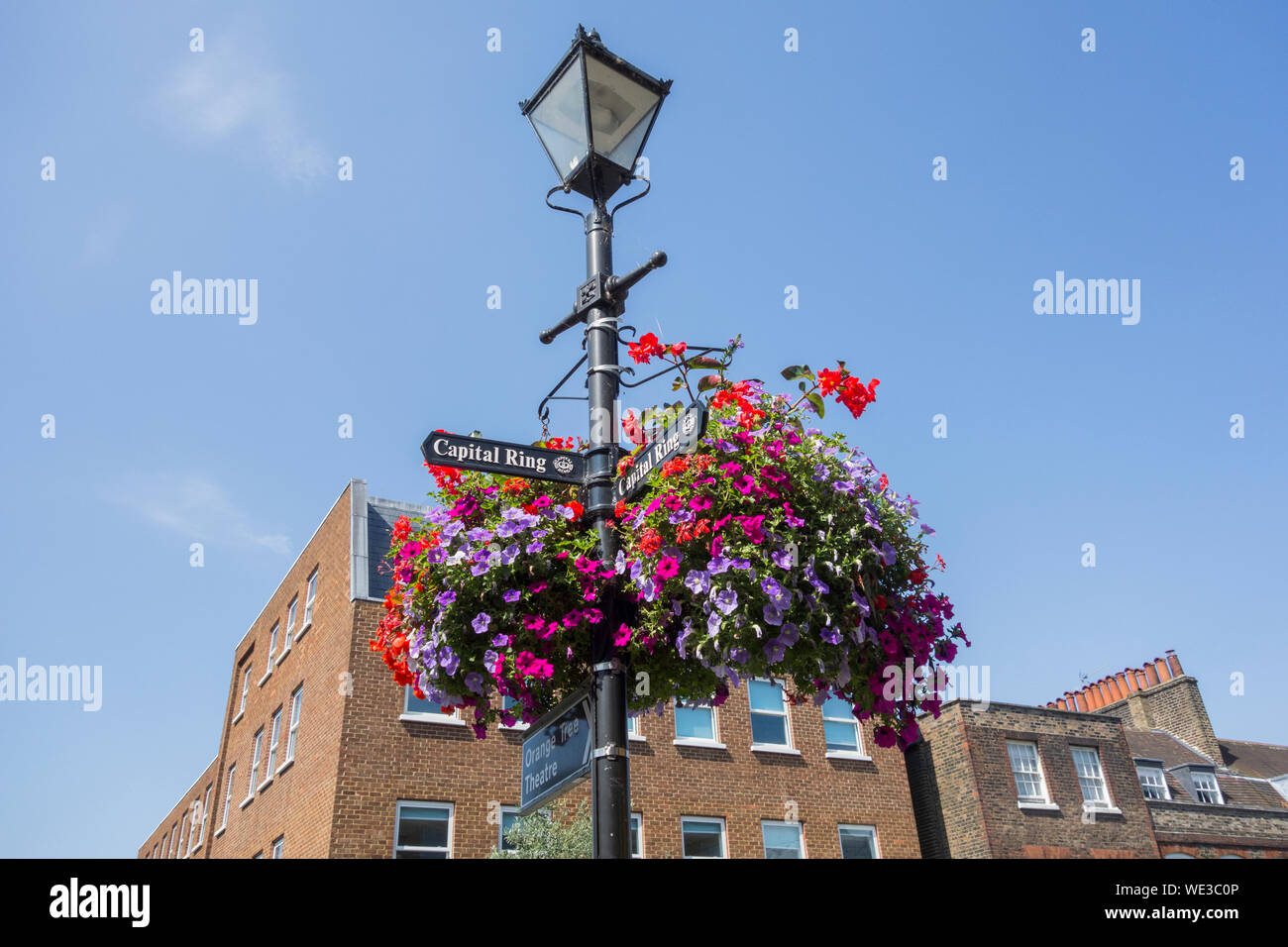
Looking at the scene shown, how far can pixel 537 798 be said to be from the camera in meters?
4.52

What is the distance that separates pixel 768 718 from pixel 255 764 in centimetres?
1237

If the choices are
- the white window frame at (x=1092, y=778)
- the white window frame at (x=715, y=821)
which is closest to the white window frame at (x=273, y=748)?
the white window frame at (x=715, y=821)

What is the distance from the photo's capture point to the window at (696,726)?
2094cm

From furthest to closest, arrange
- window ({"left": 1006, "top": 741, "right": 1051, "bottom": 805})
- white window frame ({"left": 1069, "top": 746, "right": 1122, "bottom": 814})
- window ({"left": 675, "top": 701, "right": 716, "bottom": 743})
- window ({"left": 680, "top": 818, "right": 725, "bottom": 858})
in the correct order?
white window frame ({"left": 1069, "top": 746, "right": 1122, "bottom": 814}) → window ({"left": 1006, "top": 741, "right": 1051, "bottom": 805}) → window ({"left": 675, "top": 701, "right": 716, "bottom": 743}) → window ({"left": 680, "top": 818, "right": 725, "bottom": 858})

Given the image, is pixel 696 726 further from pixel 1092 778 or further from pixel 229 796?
pixel 229 796

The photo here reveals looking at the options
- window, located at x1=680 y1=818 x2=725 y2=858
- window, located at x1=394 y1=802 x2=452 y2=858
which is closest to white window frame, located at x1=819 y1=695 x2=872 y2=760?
window, located at x1=680 y1=818 x2=725 y2=858

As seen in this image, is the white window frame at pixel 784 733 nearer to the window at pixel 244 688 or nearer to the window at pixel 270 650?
the window at pixel 270 650

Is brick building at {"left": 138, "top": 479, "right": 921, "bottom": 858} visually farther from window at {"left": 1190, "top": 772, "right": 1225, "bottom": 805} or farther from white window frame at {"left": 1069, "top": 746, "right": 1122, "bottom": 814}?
window at {"left": 1190, "top": 772, "right": 1225, "bottom": 805}

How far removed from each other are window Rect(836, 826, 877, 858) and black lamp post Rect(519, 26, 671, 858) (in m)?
18.9

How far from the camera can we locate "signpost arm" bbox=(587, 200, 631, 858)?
4047 millimetres

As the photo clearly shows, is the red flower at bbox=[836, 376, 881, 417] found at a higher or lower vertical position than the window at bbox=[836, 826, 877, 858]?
higher

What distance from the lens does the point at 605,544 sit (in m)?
4.59
